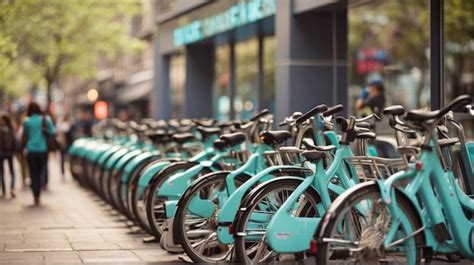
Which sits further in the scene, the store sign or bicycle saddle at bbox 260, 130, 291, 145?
the store sign

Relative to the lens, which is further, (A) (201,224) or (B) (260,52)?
(B) (260,52)

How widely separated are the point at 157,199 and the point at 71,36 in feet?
73.7

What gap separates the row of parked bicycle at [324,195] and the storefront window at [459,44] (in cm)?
1850

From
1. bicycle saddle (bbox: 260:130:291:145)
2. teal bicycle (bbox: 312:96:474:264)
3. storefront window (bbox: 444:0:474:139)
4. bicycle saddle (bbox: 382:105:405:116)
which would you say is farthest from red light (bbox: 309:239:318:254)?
storefront window (bbox: 444:0:474:139)

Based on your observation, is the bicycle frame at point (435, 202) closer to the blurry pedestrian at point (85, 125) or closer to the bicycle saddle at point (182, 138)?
the bicycle saddle at point (182, 138)

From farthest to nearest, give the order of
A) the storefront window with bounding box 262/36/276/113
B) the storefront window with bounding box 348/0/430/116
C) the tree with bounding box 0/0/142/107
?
the storefront window with bounding box 348/0/430/116
the tree with bounding box 0/0/142/107
the storefront window with bounding box 262/36/276/113

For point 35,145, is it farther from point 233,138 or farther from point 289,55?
point 233,138

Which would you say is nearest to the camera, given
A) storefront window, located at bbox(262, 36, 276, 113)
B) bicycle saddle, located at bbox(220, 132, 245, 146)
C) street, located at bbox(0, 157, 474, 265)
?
street, located at bbox(0, 157, 474, 265)

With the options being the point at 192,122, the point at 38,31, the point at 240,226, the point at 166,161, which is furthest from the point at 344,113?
the point at 38,31

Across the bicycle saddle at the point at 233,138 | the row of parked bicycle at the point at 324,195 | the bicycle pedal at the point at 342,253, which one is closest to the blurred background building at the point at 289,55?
the bicycle saddle at the point at 233,138

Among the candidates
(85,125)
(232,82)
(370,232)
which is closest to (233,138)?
(370,232)

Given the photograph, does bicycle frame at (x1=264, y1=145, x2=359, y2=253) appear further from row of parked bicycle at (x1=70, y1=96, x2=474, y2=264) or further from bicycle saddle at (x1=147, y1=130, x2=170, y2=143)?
bicycle saddle at (x1=147, y1=130, x2=170, y2=143)

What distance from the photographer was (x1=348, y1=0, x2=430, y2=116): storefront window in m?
33.7

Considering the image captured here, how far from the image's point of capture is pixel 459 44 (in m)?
31.2
